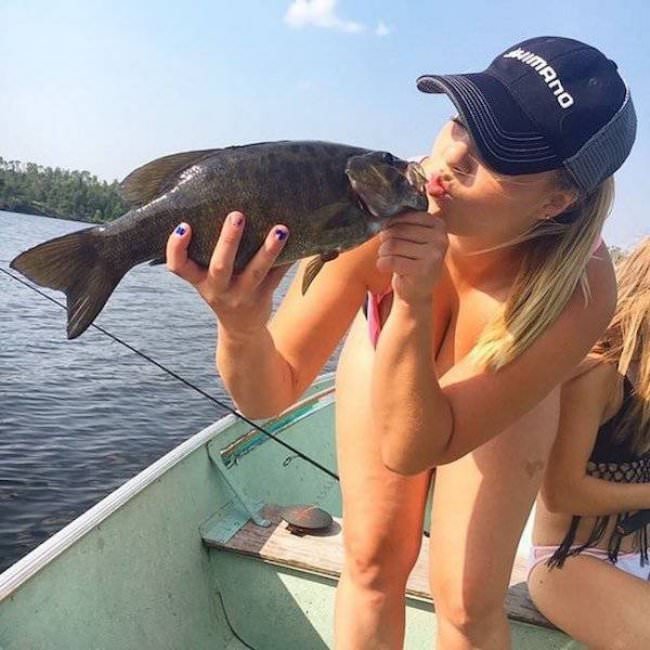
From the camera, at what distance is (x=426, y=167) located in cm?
210

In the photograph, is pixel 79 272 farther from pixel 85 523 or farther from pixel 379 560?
pixel 85 523

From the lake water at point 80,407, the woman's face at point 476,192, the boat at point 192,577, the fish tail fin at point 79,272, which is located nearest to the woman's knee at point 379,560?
the boat at point 192,577

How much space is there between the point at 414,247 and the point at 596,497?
1345mm

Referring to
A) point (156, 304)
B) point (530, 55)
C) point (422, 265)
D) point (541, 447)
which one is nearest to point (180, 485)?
point (541, 447)

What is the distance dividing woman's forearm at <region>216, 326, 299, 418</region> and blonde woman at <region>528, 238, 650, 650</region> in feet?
3.19

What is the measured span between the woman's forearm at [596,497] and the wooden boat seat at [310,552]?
A: 65 cm

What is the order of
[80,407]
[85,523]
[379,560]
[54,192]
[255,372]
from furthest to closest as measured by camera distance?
[54,192] < [80,407] < [85,523] < [379,560] < [255,372]

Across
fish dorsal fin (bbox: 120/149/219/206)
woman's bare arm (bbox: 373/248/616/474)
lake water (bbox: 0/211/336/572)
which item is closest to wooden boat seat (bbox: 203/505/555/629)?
woman's bare arm (bbox: 373/248/616/474)

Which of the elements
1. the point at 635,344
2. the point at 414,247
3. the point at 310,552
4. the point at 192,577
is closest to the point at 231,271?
the point at 414,247

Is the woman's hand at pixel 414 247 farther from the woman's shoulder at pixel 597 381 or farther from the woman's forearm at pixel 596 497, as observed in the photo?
the woman's forearm at pixel 596 497

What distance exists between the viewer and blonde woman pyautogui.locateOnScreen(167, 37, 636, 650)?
1.96m

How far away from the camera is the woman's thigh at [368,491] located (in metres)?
2.54

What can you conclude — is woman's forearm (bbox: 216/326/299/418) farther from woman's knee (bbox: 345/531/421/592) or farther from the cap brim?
the cap brim

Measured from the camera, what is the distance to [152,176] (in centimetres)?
189
